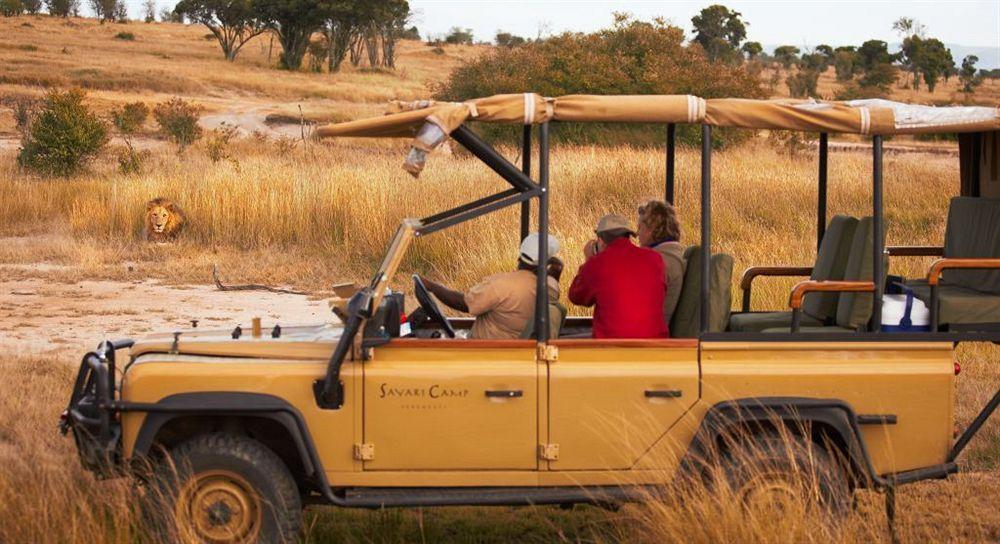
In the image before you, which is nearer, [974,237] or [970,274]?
[970,274]

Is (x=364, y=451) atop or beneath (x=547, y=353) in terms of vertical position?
beneath

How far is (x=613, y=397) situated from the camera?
5.53 metres

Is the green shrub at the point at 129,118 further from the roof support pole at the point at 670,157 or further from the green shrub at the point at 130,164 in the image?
the roof support pole at the point at 670,157

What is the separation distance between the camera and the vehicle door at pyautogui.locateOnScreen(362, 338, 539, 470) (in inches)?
215

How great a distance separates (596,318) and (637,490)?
953mm

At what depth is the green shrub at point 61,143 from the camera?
69.3 feet

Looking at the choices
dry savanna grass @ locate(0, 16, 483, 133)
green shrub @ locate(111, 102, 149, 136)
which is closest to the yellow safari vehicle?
green shrub @ locate(111, 102, 149, 136)

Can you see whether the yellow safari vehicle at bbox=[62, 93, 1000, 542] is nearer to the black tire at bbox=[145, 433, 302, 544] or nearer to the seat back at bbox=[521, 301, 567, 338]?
the black tire at bbox=[145, 433, 302, 544]

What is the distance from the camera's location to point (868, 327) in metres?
5.95

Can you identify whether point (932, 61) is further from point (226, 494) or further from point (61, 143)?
point (226, 494)

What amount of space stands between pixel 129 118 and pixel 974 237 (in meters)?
26.9

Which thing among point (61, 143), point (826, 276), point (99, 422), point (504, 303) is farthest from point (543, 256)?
point (61, 143)

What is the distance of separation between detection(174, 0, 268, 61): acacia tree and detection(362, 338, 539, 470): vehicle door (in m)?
53.7

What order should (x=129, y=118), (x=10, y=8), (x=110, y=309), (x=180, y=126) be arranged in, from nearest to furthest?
1. (x=110, y=309)
2. (x=180, y=126)
3. (x=129, y=118)
4. (x=10, y=8)
